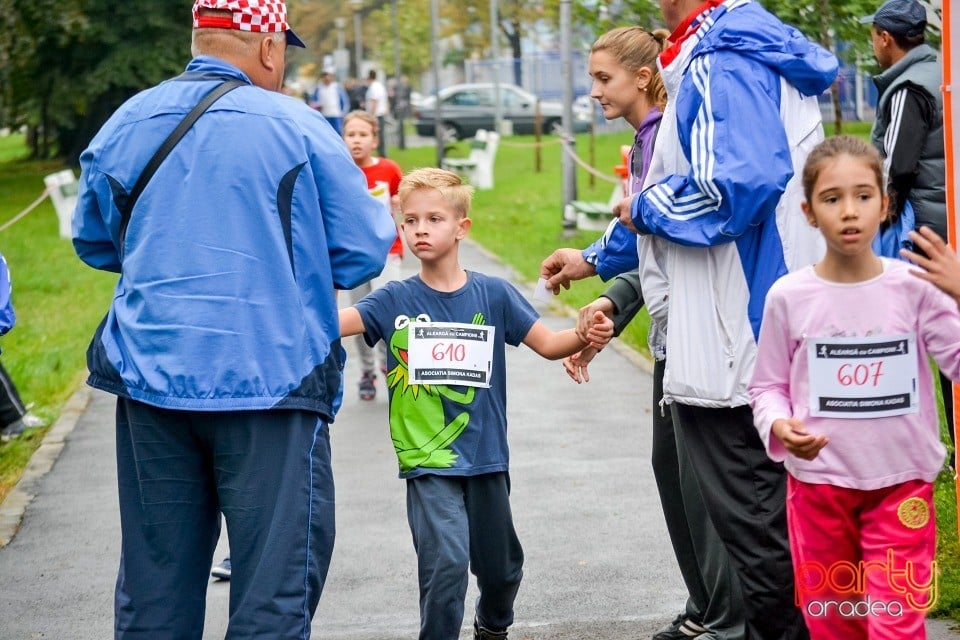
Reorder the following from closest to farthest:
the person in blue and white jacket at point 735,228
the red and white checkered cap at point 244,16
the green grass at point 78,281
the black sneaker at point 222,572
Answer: the red and white checkered cap at point 244,16 → the person in blue and white jacket at point 735,228 → the black sneaker at point 222,572 → the green grass at point 78,281

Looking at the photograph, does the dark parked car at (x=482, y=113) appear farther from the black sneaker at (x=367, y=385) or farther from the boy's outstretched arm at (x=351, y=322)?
the boy's outstretched arm at (x=351, y=322)

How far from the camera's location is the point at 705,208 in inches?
158

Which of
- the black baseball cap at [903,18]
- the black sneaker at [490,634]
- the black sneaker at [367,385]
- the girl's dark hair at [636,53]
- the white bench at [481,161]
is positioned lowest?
the white bench at [481,161]

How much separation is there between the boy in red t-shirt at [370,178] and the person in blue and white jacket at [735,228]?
17.7ft

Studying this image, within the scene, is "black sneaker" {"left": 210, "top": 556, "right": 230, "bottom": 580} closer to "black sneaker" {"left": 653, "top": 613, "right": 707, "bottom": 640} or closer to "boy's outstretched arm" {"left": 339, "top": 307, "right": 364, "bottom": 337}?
"boy's outstretched arm" {"left": 339, "top": 307, "right": 364, "bottom": 337}

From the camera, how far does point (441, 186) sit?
4852 millimetres

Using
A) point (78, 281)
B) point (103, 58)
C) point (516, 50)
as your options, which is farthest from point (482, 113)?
point (78, 281)

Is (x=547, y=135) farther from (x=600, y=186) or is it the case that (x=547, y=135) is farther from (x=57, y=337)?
(x=57, y=337)

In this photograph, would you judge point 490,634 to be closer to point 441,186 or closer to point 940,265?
point 441,186

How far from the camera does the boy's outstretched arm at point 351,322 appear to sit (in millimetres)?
4730

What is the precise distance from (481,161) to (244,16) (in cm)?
2461

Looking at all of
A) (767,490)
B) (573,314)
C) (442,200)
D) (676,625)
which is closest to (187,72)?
(442,200)

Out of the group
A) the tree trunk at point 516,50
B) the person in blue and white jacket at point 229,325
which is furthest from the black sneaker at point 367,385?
the tree trunk at point 516,50

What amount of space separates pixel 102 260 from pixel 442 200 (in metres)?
1.23
